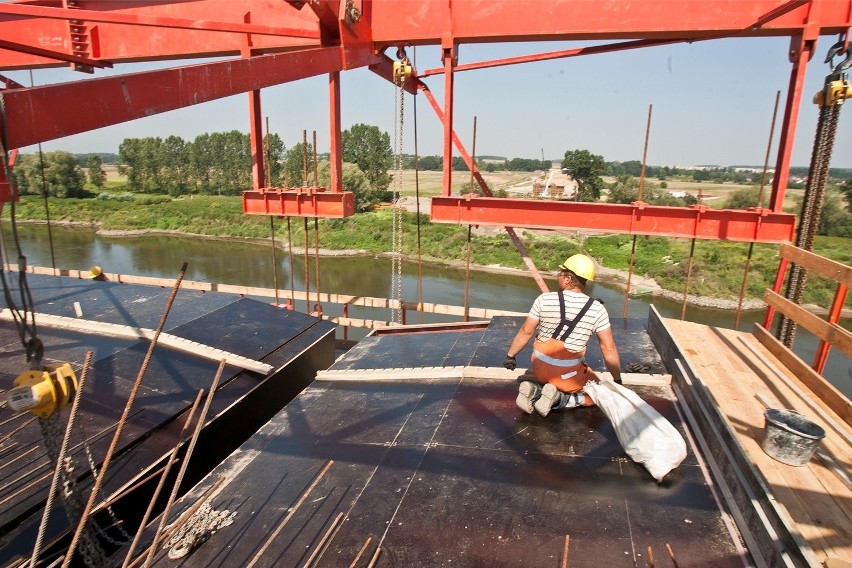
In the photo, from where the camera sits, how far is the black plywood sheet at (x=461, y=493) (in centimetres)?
298

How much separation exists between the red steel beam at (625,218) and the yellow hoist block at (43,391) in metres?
6.05

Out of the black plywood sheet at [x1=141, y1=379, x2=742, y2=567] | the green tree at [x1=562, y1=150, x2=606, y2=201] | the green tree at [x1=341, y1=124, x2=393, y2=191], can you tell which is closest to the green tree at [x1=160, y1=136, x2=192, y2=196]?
the green tree at [x1=341, y1=124, x2=393, y2=191]

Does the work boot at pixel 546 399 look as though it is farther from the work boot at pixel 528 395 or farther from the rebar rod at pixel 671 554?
the rebar rod at pixel 671 554

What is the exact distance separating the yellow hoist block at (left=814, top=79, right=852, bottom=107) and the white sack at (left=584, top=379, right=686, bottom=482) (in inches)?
195

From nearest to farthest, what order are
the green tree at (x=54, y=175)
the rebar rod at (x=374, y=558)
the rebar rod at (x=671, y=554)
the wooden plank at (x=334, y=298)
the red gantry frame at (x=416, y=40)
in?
the rebar rod at (x=671, y=554) < the rebar rod at (x=374, y=558) < the red gantry frame at (x=416, y=40) < the wooden plank at (x=334, y=298) < the green tree at (x=54, y=175)

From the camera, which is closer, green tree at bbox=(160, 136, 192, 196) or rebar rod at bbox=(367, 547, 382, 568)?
rebar rod at bbox=(367, 547, 382, 568)

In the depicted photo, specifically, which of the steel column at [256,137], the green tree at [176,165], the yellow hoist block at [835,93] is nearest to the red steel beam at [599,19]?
the yellow hoist block at [835,93]

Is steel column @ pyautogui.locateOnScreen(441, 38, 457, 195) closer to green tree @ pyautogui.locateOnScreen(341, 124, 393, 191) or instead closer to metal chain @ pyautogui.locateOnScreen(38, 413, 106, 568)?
metal chain @ pyautogui.locateOnScreen(38, 413, 106, 568)

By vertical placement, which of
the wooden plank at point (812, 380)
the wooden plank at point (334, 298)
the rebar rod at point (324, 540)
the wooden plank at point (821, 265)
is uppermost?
the wooden plank at point (821, 265)

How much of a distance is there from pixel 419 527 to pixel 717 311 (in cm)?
2668

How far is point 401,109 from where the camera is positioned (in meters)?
8.52

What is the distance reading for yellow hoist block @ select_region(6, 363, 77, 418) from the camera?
211cm

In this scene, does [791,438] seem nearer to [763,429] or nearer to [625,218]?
[763,429]

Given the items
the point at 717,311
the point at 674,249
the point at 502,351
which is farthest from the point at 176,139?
the point at 502,351
